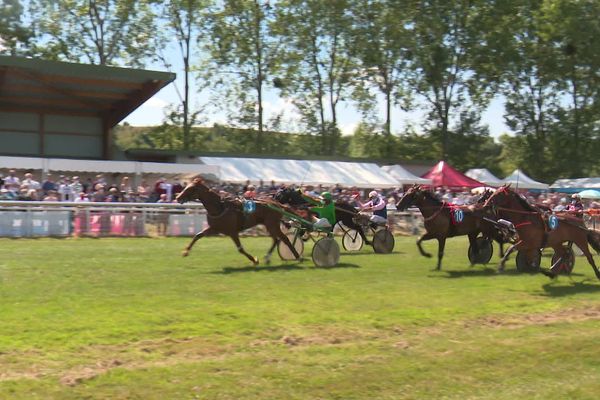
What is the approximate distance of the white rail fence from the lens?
63.2ft

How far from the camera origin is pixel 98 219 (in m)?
20.5

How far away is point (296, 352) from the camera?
24.8 feet

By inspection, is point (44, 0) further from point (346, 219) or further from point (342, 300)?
point (342, 300)

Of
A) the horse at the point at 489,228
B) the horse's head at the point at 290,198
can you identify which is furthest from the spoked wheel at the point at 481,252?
the horse's head at the point at 290,198

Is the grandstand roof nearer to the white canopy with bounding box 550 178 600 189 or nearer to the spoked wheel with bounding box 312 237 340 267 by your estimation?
the spoked wheel with bounding box 312 237 340 267

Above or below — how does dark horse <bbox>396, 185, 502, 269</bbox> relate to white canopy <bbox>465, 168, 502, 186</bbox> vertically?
below

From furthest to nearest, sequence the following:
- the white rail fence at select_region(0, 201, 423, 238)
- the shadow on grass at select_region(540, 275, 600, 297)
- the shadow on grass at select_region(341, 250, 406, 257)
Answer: the white rail fence at select_region(0, 201, 423, 238) → the shadow on grass at select_region(341, 250, 406, 257) → the shadow on grass at select_region(540, 275, 600, 297)

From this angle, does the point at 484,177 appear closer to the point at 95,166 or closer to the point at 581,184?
the point at 581,184

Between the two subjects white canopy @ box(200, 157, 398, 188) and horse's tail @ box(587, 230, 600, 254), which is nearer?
horse's tail @ box(587, 230, 600, 254)

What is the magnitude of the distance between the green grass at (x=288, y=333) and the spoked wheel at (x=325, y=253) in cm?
50

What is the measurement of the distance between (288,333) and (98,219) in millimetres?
13599

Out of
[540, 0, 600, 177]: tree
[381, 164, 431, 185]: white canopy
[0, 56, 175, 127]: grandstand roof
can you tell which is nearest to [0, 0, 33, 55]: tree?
[0, 56, 175, 127]: grandstand roof

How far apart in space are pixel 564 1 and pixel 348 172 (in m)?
23.3

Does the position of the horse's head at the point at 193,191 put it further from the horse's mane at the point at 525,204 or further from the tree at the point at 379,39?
the tree at the point at 379,39
